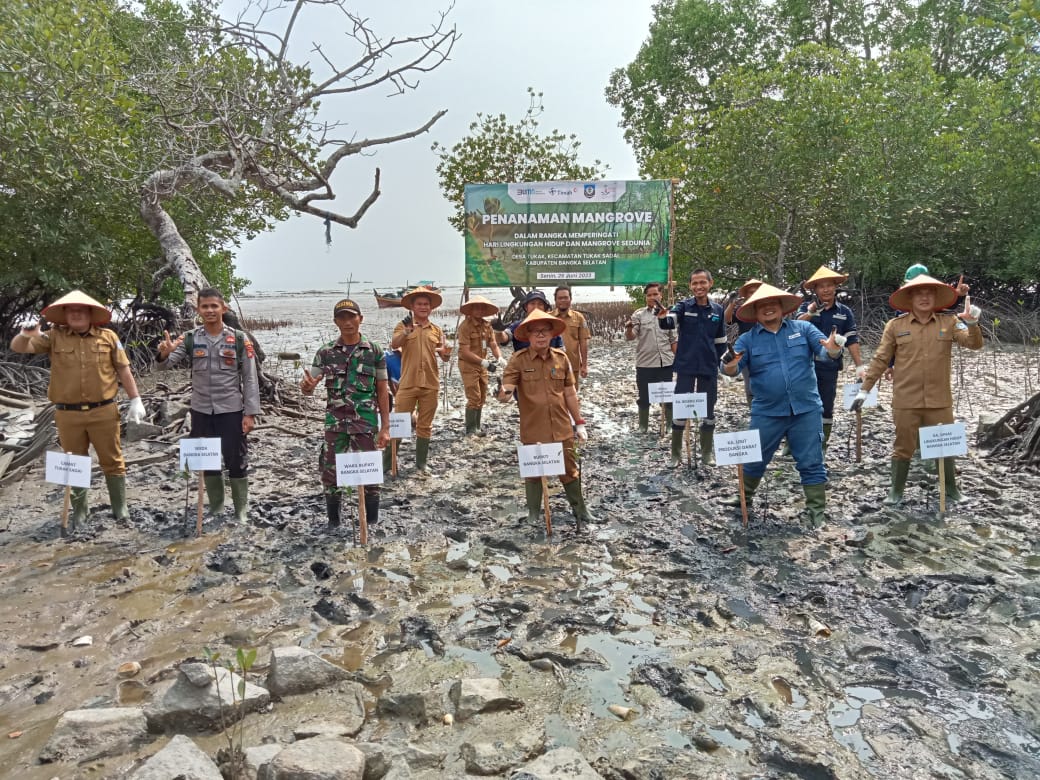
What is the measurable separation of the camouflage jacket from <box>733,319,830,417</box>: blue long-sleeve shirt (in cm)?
325

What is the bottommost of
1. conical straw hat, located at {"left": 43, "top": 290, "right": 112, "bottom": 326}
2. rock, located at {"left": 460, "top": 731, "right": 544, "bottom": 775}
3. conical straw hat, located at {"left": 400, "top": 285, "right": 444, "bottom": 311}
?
rock, located at {"left": 460, "top": 731, "right": 544, "bottom": 775}

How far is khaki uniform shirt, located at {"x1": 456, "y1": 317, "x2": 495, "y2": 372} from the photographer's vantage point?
872 centimetres

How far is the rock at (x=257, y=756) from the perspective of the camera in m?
2.61

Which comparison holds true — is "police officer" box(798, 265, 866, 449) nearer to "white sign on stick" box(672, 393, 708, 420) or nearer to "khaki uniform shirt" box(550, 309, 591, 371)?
"white sign on stick" box(672, 393, 708, 420)

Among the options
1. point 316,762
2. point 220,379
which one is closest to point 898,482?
point 316,762

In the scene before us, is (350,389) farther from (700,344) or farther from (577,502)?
(700,344)

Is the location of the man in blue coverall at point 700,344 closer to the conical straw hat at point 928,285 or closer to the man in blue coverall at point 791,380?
Answer: the man in blue coverall at point 791,380

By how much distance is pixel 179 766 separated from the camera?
98.7 inches

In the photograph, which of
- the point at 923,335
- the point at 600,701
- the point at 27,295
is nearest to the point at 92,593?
the point at 600,701

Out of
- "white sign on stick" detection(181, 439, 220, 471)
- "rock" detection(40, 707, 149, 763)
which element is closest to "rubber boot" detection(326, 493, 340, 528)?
"white sign on stick" detection(181, 439, 220, 471)

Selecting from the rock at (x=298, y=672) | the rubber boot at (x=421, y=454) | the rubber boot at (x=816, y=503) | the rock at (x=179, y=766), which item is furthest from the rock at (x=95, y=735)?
the rubber boot at (x=816, y=503)

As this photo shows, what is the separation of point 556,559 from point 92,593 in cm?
321

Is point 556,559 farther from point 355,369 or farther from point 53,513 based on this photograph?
point 53,513

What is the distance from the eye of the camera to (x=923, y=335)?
223 inches
